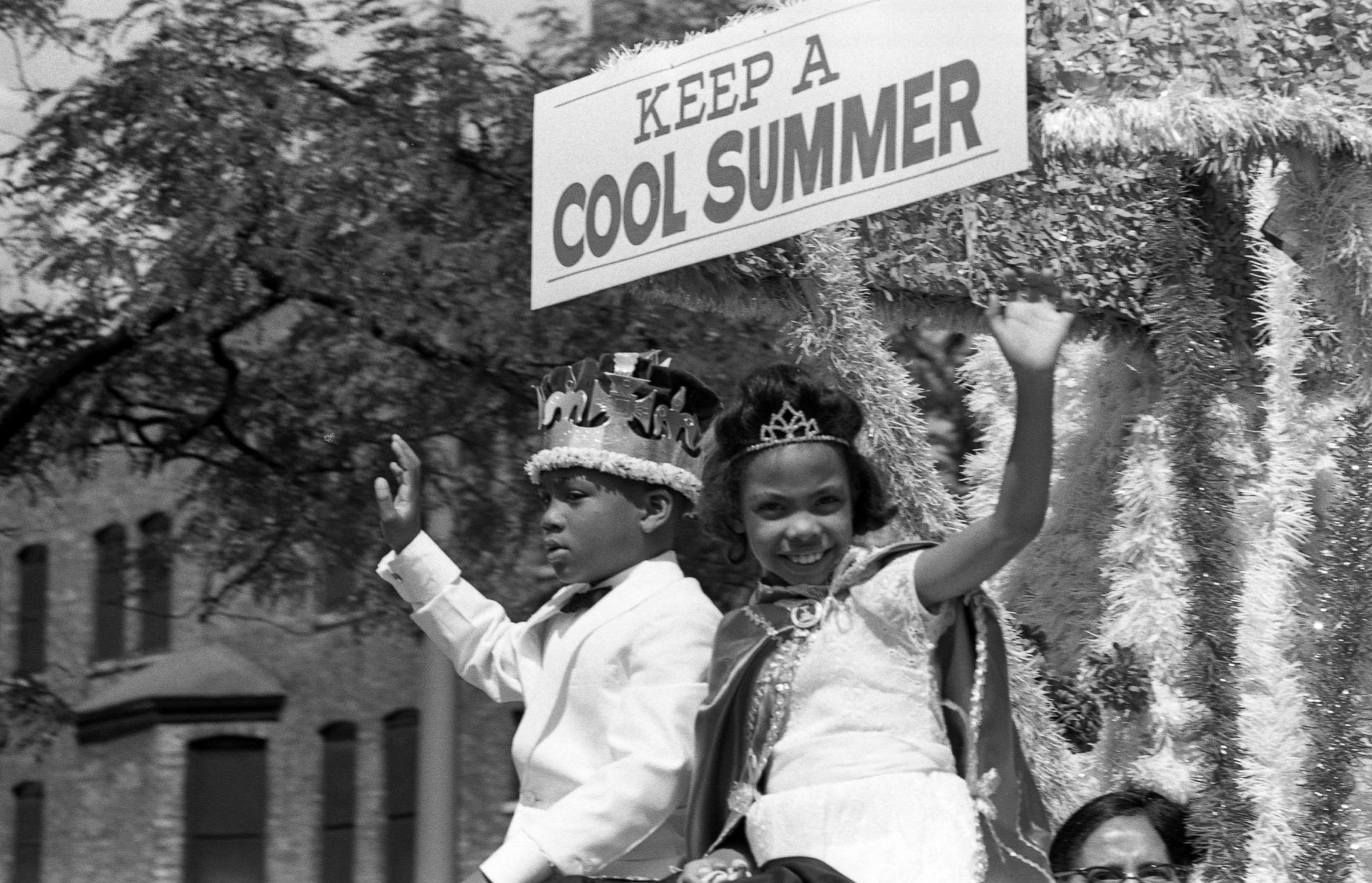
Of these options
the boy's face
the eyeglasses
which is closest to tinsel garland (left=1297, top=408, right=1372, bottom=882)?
the eyeglasses

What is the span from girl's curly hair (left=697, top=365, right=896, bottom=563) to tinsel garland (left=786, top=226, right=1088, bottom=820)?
16.7 inches

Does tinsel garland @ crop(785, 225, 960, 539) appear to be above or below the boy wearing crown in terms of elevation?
above

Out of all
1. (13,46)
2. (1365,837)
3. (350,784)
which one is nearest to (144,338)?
(13,46)

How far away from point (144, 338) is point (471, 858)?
9545 millimetres

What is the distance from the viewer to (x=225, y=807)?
63.3 feet

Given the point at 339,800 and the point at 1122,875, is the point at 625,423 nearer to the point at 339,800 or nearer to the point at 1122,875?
the point at 1122,875

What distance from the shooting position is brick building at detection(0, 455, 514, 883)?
Result: 1856cm

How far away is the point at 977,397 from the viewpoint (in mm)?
4707

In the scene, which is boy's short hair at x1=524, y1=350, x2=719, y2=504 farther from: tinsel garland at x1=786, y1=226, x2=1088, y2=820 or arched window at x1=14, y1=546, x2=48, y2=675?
arched window at x1=14, y1=546, x2=48, y2=675

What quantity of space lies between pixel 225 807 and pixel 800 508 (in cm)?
1659

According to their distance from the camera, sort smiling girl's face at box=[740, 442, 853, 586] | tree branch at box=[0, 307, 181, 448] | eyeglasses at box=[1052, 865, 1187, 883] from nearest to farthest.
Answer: smiling girl's face at box=[740, 442, 853, 586], eyeglasses at box=[1052, 865, 1187, 883], tree branch at box=[0, 307, 181, 448]

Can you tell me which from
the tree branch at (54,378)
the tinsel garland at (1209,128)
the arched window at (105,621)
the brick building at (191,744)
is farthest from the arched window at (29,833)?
the tinsel garland at (1209,128)

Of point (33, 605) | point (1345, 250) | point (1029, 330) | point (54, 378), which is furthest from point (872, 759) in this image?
point (33, 605)

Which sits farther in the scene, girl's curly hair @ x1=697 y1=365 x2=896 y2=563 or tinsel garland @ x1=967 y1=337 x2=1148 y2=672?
tinsel garland @ x1=967 y1=337 x2=1148 y2=672
